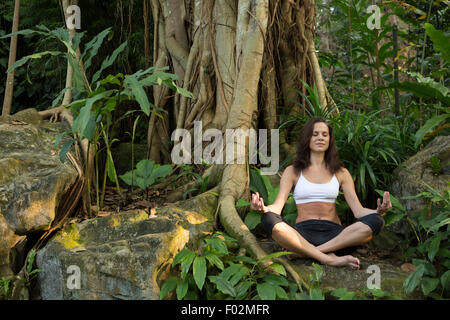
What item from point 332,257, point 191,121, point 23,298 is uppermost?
point 191,121

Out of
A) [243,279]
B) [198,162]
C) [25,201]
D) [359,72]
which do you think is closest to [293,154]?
[198,162]

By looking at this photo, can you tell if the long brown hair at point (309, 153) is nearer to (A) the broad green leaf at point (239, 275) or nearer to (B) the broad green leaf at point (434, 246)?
(B) the broad green leaf at point (434, 246)

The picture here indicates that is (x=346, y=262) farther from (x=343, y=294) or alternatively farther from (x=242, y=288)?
(x=242, y=288)

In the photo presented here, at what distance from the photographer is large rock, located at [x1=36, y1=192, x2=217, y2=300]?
263 centimetres

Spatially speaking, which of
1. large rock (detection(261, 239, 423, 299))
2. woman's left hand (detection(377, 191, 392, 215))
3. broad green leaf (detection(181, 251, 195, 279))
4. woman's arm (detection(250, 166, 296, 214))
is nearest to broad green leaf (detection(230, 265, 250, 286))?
broad green leaf (detection(181, 251, 195, 279))

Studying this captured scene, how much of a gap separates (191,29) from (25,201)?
2.63m

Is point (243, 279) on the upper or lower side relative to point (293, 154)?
lower

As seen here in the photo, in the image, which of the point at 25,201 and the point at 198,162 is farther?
the point at 198,162

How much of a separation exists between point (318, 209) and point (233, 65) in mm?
1700

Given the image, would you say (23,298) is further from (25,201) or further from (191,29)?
(191,29)

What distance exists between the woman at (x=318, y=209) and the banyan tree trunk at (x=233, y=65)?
50 centimetres

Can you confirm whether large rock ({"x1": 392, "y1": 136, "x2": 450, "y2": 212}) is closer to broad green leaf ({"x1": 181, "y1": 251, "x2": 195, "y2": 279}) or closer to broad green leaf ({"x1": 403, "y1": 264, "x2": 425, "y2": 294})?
broad green leaf ({"x1": 403, "y1": 264, "x2": 425, "y2": 294})

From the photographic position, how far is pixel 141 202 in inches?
138

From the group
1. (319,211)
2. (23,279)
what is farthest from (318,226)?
(23,279)
